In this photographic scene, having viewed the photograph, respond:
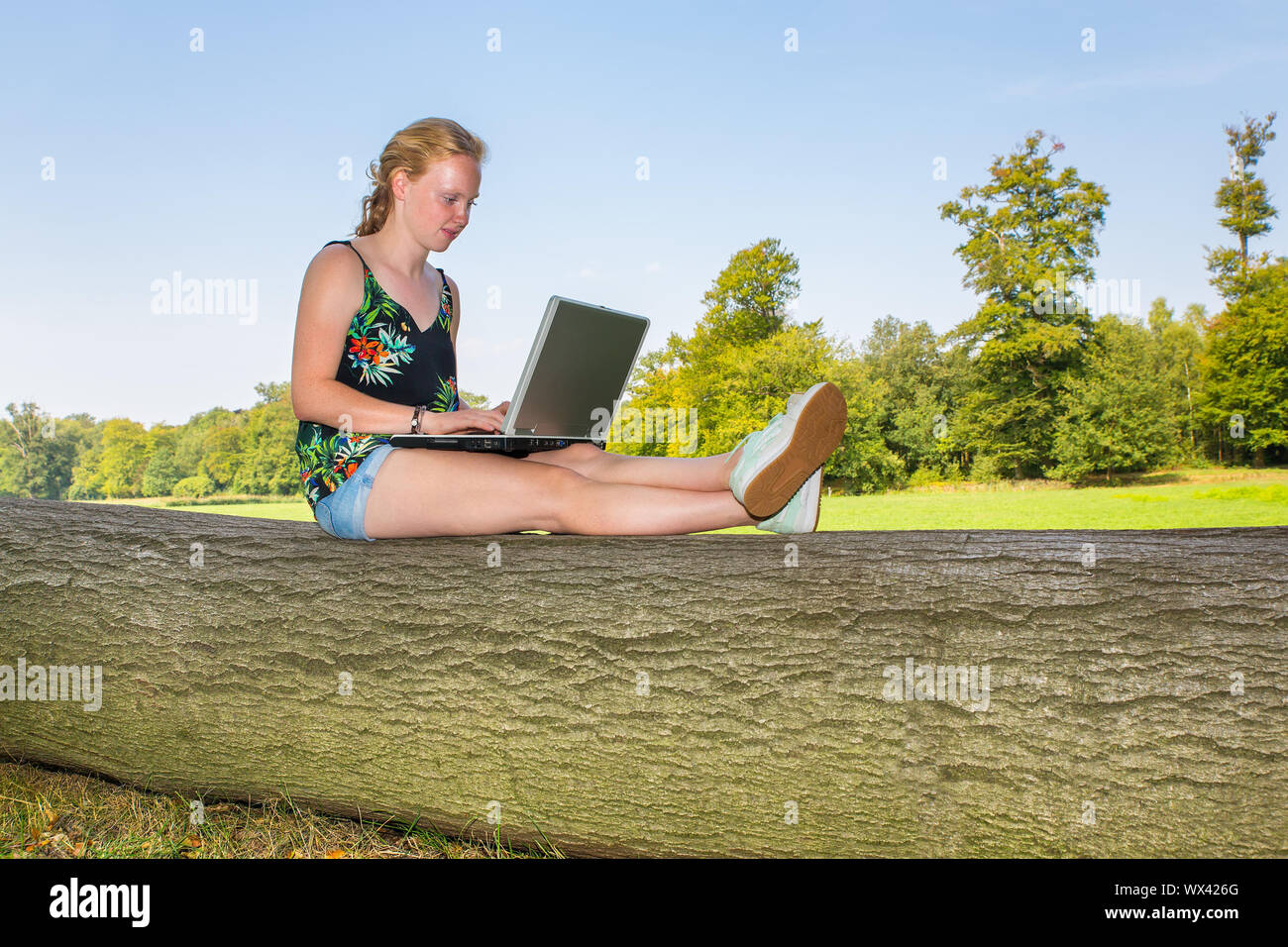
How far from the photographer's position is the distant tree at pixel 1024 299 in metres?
29.1

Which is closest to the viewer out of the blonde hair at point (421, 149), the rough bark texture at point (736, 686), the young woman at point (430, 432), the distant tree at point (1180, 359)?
the rough bark texture at point (736, 686)

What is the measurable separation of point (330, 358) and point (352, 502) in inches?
20.0

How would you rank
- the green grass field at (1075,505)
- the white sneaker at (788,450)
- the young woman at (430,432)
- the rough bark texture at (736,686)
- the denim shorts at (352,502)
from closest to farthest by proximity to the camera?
the rough bark texture at (736,686) → the white sneaker at (788,450) → the young woman at (430,432) → the denim shorts at (352,502) → the green grass field at (1075,505)

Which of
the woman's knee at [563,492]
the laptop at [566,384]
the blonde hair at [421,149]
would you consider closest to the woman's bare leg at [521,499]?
the woman's knee at [563,492]

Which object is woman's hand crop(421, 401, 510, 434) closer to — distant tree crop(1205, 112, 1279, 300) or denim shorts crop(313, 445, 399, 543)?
denim shorts crop(313, 445, 399, 543)

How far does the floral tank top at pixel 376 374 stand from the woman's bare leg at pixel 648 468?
0.50 m

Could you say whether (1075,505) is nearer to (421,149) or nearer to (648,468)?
(648,468)

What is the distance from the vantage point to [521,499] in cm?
251

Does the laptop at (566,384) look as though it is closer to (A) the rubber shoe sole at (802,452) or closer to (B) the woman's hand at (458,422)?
(B) the woman's hand at (458,422)

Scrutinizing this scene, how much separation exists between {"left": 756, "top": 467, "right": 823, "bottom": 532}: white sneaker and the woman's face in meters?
1.60

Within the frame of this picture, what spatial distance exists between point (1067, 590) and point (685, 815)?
3.92ft

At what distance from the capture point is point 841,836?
2.15 metres

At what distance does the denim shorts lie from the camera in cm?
260
